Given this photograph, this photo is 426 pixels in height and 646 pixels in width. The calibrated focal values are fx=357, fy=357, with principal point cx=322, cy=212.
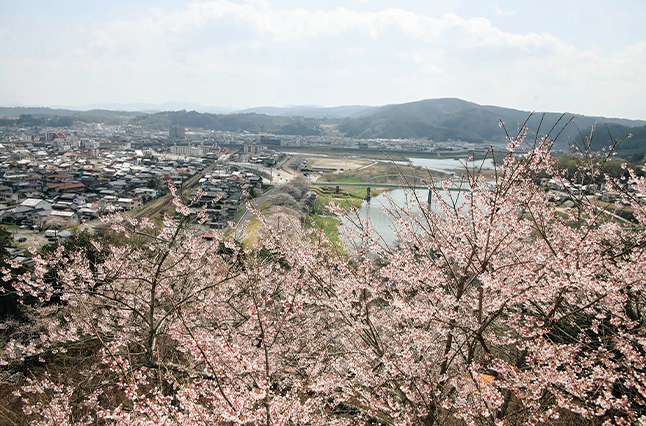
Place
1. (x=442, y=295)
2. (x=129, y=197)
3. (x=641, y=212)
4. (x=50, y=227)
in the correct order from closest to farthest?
(x=442, y=295) < (x=641, y=212) < (x=50, y=227) < (x=129, y=197)

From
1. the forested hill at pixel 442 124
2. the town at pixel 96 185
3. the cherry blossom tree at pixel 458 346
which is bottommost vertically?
the town at pixel 96 185

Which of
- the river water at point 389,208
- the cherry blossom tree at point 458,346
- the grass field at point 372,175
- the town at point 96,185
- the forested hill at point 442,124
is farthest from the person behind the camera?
the forested hill at point 442,124

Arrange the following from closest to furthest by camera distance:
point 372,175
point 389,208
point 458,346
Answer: point 458,346 → point 389,208 → point 372,175

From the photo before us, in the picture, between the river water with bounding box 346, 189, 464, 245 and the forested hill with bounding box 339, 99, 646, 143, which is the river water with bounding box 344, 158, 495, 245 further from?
the forested hill with bounding box 339, 99, 646, 143

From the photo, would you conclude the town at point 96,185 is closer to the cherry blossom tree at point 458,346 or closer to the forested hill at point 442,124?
the cherry blossom tree at point 458,346

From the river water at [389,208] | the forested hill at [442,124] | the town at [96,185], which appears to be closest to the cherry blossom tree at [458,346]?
the river water at [389,208]

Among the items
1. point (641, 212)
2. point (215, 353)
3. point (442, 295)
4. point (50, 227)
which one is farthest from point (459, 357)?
point (50, 227)

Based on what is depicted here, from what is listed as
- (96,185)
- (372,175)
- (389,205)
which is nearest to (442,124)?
(372,175)

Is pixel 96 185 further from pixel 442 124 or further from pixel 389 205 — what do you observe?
pixel 442 124

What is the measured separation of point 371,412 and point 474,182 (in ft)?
5.70

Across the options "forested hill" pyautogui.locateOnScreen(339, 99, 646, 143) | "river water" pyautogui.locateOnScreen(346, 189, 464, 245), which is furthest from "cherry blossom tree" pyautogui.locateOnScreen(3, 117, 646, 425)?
"forested hill" pyautogui.locateOnScreen(339, 99, 646, 143)

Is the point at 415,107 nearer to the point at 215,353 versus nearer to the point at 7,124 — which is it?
the point at 7,124

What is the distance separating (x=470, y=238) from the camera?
2.63m

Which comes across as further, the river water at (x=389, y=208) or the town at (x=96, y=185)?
the town at (x=96, y=185)
